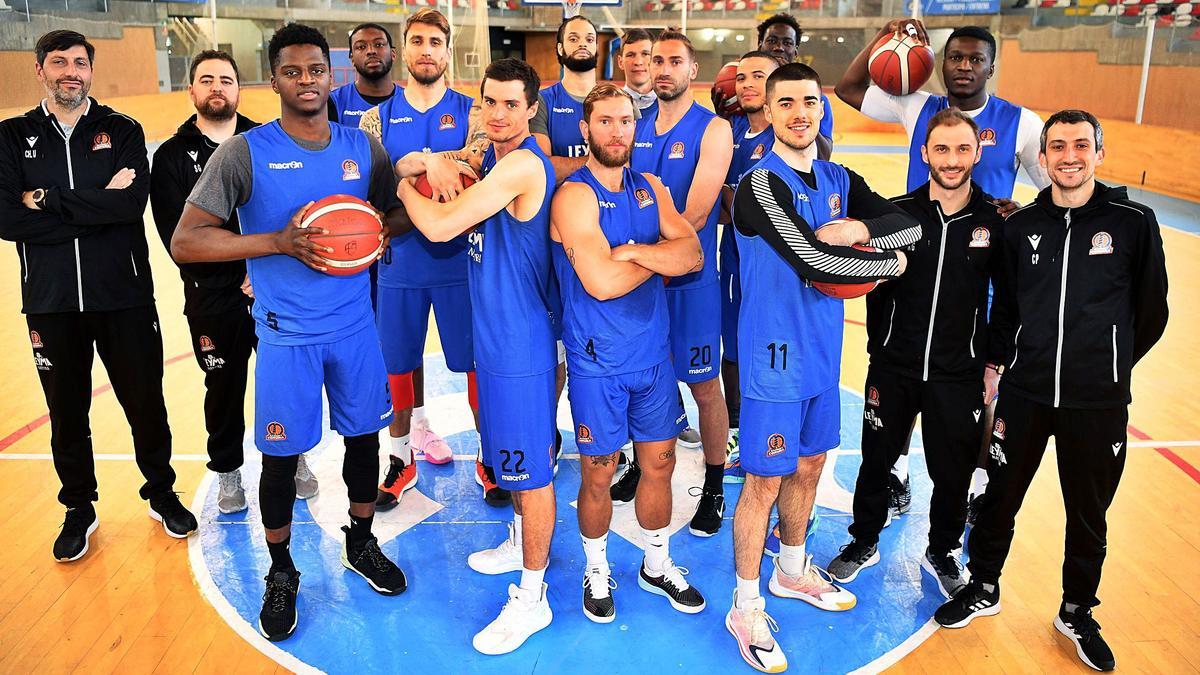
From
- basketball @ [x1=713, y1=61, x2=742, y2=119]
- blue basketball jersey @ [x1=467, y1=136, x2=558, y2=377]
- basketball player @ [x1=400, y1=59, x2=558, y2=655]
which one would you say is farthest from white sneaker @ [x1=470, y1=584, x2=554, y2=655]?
basketball @ [x1=713, y1=61, x2=742, y2=119]

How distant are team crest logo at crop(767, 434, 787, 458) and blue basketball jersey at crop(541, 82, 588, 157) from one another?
2.44 m

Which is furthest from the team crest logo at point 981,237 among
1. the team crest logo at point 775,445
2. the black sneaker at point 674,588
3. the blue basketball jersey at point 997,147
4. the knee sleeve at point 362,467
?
the knee sleeve at point 362,467

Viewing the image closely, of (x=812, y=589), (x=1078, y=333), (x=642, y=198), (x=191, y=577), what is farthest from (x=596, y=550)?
(x=1078, y=333)

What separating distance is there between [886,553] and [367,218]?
319 centimetres

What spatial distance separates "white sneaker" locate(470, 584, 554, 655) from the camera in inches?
161

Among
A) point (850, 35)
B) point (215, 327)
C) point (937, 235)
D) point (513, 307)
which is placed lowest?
point (215, 327)

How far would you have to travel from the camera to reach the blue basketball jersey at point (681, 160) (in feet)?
16.4

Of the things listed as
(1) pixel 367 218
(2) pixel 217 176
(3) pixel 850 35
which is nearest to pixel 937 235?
(1) pixel 367 218

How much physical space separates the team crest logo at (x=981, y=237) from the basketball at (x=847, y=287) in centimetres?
66

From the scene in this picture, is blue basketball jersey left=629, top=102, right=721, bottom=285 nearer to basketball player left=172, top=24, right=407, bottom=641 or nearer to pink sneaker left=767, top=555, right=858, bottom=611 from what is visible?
basketball player left=172, top=24, right=407, bottom=641

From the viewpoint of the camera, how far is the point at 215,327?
5039 millimetres

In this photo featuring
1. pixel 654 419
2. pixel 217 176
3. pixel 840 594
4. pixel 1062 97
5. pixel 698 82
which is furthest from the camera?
pixel 698 82

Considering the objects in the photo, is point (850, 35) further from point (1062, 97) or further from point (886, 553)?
point (886, 553)

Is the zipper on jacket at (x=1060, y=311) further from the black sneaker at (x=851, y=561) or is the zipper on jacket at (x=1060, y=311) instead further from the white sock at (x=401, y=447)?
the white sock at (x=401, y=447)
